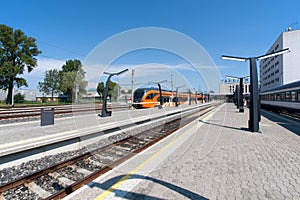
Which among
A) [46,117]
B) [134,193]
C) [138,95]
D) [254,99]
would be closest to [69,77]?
[138,95]

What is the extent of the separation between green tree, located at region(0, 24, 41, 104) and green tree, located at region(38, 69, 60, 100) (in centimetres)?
2295

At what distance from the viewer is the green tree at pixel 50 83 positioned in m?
60.2

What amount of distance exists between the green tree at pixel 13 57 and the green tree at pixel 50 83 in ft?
75.3

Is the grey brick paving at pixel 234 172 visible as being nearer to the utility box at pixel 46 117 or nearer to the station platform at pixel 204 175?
the station platform at pixel 204 175

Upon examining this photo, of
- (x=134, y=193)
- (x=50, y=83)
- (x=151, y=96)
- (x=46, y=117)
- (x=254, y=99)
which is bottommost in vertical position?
(x=134, y=193)

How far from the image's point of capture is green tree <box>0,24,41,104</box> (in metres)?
33.6

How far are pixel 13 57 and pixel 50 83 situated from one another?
25601mm

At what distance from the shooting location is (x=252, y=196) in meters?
2.92

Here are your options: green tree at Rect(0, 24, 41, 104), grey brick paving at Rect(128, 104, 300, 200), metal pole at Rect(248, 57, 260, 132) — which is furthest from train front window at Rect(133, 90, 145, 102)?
green tree at Rect(0, 24, 41, 104)

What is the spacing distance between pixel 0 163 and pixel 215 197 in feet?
17.1

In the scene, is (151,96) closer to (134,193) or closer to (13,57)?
(134,193)

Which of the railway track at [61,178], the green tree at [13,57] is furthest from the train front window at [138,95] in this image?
the green tree at [13,57]

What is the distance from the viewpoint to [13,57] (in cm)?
3588

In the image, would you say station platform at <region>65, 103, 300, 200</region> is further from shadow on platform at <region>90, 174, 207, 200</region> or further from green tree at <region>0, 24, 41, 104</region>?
green tree at <region>0, 24, 41, 104</region>
